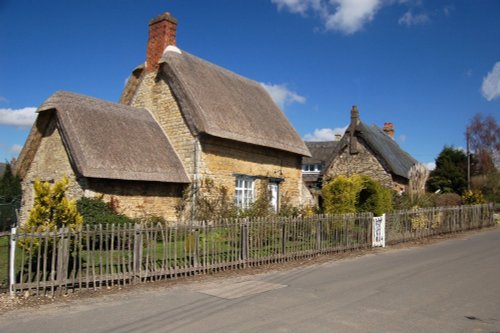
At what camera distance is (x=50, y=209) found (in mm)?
8938

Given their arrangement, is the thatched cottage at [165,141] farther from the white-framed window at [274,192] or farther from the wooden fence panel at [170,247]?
the wooden fence panel at [170,247]

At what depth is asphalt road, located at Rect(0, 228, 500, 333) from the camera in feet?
20.5

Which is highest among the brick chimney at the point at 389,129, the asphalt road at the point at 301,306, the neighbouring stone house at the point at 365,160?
the brick chimney at the point at 389,129

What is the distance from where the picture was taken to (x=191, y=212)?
17406 mm

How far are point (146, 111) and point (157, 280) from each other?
12.0 m

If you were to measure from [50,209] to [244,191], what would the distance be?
11.6m

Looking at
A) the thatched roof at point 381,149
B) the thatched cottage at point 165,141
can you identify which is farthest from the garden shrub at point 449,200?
the thatched cottage at point 165,141

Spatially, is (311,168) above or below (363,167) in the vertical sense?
above

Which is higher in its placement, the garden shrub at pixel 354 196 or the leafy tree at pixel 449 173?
the leafy tree at pixel 449 173

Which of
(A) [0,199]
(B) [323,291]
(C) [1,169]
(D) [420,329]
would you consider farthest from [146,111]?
(C) [1,169]

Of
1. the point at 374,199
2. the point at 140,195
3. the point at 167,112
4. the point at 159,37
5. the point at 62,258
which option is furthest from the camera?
the point at 159,37

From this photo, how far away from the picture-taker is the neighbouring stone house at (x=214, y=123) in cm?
1811

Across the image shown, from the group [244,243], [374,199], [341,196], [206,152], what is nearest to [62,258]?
[244,243]

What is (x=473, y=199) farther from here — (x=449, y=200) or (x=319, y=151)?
(x=319, y=151)
